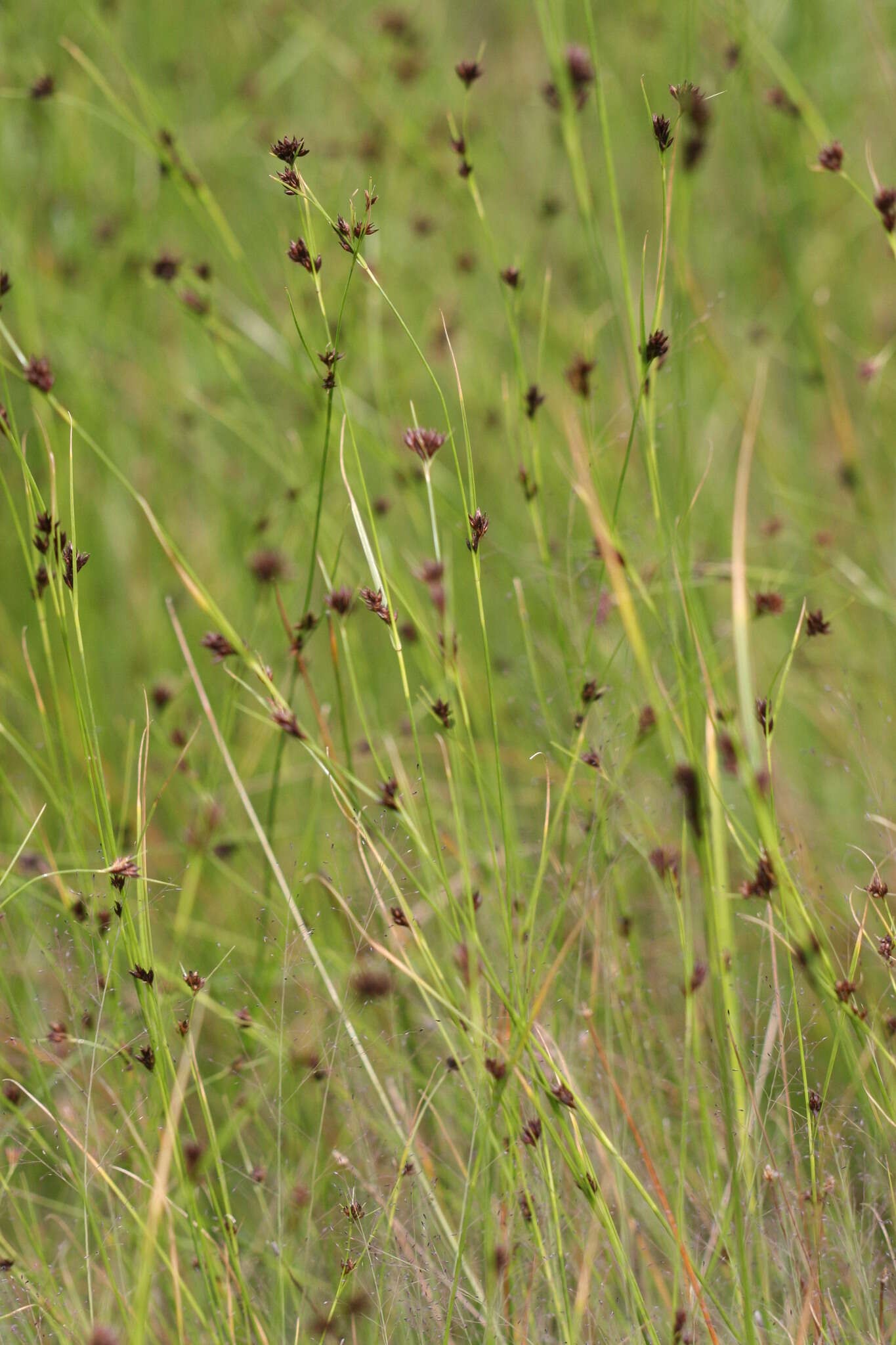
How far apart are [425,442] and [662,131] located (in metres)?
0.36

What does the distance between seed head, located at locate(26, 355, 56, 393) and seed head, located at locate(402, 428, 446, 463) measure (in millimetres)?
477

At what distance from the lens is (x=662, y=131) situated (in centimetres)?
105

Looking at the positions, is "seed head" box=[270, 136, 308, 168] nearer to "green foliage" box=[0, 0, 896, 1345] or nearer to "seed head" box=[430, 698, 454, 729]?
"green foliage" box=[0, 0, 896, 1345]

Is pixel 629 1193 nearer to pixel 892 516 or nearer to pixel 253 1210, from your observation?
pixel 253 1210

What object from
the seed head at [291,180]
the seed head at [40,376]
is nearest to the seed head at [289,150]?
the seed head at [291,180]

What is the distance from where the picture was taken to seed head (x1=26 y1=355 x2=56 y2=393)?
130 centimetres

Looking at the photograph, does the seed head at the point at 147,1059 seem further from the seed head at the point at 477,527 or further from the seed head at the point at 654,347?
the seed head at the point at 654,347

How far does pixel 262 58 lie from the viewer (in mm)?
3229

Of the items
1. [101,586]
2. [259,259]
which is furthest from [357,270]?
[101,586]

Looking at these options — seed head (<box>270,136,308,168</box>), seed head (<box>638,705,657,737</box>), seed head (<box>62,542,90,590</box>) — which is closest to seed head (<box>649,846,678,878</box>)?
seed head (<box>638,705,657,737</box>)

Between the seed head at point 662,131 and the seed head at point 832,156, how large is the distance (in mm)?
421

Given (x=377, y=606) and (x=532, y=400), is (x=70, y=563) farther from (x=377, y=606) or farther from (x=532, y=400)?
(x=532, y=400)

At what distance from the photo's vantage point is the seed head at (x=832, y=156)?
4.50 ft

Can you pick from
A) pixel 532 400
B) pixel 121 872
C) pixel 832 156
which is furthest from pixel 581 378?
pixel 121 872
